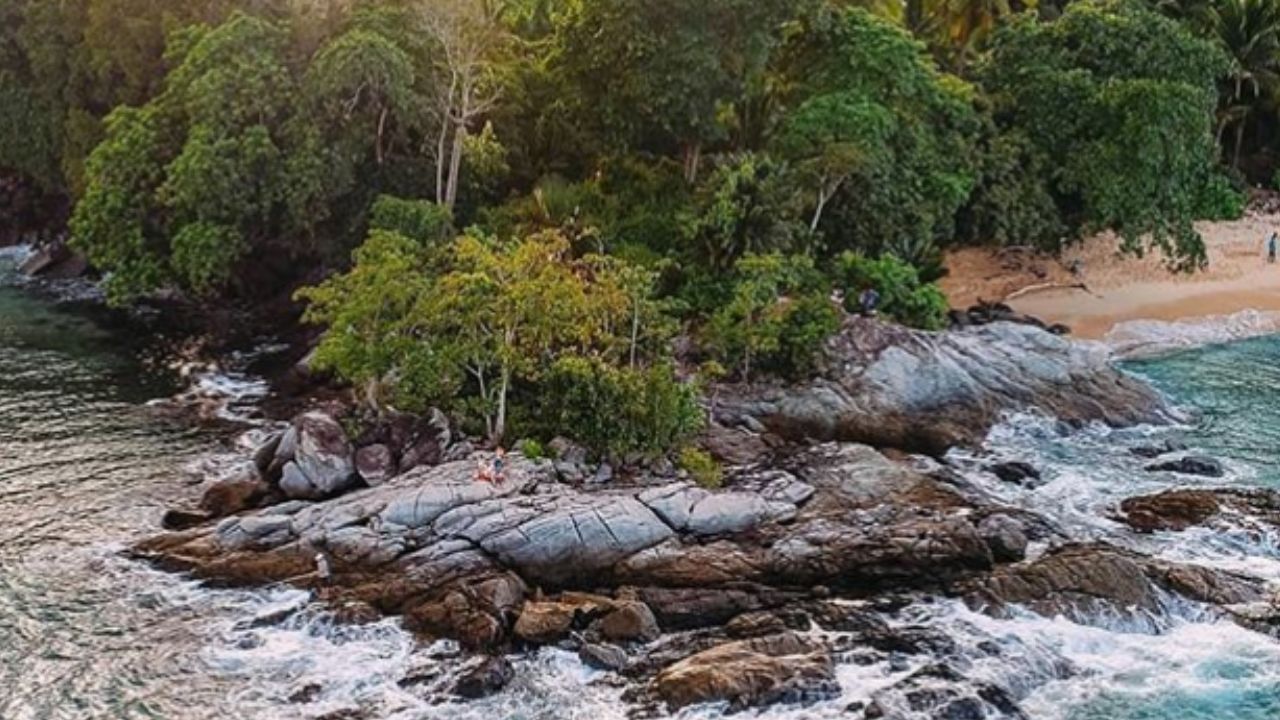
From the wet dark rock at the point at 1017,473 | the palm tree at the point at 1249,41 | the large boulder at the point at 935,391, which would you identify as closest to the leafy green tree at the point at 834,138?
the large boulder at the point at 935,391

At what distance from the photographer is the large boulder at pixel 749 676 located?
21.1 meters

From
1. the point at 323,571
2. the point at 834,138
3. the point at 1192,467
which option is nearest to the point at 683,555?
the point at 323,571

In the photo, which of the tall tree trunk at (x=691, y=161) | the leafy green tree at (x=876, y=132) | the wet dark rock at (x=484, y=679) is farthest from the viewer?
the tall tree trunk at (x=691, y=161)

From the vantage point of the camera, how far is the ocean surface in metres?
21.3

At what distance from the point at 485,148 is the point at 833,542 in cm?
2046

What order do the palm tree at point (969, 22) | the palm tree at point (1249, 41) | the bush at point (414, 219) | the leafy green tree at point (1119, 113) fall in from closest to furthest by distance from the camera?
the bush at point (414, 219), the leafy green tree at point (1119, 113), the palm tree at point (969, 22), the palm tree at point (1249, 41)

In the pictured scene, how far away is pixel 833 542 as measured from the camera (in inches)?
1009

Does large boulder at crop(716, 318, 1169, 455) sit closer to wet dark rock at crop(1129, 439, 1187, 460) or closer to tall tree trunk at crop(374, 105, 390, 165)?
wet dark rock at crop(1129, 439, 1187, 460)

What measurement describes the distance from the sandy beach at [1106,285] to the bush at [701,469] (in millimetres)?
19426

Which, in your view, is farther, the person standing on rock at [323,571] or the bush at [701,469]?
the bush at [701,469]

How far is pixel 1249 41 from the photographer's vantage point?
173 ft

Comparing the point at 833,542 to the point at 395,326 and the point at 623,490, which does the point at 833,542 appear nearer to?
the point at 623,490

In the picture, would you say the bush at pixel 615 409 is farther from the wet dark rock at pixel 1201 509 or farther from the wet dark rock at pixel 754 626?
the wet dark rock at pixel 1201 509

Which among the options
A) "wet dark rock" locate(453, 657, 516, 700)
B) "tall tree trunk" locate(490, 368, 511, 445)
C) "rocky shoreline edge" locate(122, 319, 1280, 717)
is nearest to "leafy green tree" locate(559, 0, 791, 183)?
"rocky shoreline edge" locate(122, 319, 1280, 717)
